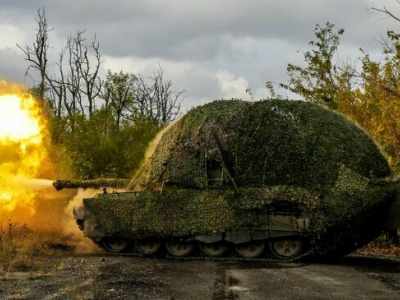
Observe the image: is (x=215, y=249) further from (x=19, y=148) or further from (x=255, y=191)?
(x=19, y=148)

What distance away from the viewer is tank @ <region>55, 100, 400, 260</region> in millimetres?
15195

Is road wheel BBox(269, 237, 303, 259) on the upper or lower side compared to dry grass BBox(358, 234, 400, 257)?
upper

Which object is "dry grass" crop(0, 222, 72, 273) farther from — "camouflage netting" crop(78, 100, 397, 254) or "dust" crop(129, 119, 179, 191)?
"dust" crop(129, 119, 179, 191)

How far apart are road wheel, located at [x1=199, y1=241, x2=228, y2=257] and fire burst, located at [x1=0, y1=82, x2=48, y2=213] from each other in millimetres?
7375

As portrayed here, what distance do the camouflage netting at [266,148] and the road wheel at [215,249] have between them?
164 centimetres

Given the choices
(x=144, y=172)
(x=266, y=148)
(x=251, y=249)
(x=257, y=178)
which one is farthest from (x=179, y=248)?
(x=266, y=148)

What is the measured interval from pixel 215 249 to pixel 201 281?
4456mm

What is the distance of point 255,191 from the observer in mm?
15875

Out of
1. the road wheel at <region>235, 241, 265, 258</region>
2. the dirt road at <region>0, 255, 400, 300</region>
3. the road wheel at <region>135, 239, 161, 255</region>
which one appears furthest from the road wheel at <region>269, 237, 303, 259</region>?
the road wheel at <region>135, 239, 161, 255</region>

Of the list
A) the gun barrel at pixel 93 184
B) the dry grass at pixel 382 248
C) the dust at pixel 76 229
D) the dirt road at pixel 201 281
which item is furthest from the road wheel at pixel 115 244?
the dry grass at pixel 382 248

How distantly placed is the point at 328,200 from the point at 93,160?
16763 millimetres

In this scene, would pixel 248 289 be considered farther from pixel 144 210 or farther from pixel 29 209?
pixel 29 209

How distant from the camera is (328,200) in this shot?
15055mm

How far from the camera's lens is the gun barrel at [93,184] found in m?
19.0
